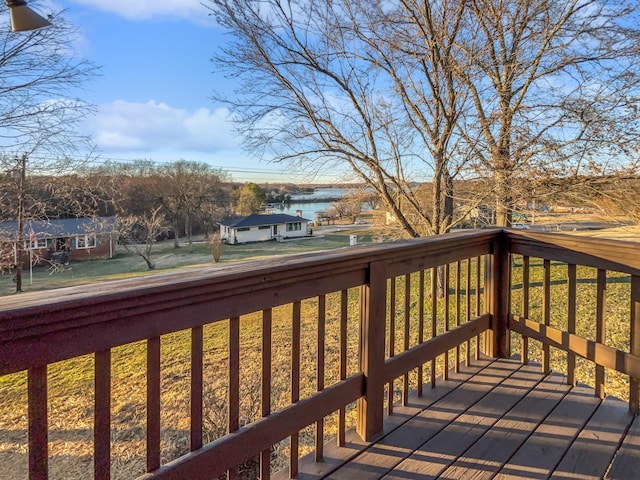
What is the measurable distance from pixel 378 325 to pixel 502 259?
1263 millimetres

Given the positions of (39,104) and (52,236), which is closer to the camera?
(39,104)

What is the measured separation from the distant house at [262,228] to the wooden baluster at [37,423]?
84.3 feet

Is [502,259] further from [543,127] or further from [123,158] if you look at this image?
[123,158]

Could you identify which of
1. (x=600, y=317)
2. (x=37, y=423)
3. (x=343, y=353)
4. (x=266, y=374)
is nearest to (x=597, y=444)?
(x=600, y=317)

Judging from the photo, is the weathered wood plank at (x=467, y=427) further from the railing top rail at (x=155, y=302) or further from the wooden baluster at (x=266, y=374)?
the railing top rail at (x=155, y=302)

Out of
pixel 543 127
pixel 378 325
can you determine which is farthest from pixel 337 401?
pixel 543 127

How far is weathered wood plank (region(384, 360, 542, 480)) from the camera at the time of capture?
1533mm

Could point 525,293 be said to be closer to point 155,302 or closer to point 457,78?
point 155,302

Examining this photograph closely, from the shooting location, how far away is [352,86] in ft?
20.8

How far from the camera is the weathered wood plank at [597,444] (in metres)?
1.50

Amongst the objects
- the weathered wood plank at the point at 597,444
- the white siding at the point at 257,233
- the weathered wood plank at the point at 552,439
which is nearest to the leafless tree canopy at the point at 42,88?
the weathered wood plank at the point at 552,439

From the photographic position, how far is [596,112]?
5.57 metres

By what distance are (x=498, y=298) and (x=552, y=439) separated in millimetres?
1001

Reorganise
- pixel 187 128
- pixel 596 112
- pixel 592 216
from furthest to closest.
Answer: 1. pixel 187 128
2. pixel 592 216
3. pixel 596 112
